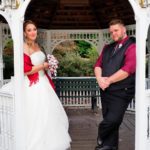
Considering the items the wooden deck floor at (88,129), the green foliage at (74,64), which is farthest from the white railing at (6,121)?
the green foliage at (74,64)

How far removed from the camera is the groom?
15.0ft

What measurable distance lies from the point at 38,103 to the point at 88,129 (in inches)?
80.6

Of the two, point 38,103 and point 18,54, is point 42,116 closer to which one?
point 38,103

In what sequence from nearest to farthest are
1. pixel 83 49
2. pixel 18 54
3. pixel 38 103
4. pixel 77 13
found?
pixel 18 54 < pixel 38 103 < pixel 77 13 < pixel 83 49

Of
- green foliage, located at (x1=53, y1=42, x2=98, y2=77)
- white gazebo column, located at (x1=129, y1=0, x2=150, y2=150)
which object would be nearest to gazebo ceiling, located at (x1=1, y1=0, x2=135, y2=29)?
white gazebo column, located at (x1=129, y1=0, x2=150, y2=150)

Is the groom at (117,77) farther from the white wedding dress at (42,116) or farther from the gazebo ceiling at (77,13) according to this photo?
the gazebo ceiling at (77,13)

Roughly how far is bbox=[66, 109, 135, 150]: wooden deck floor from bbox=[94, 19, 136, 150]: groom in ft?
2.79

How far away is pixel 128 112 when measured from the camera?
828 cm

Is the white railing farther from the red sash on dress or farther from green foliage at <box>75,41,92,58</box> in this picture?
green foliage at <box>75,41,92,58</box>

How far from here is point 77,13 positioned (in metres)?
8.45

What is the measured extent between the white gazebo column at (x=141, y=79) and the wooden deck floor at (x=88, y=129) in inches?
35.4

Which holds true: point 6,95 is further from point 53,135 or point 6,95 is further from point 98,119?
point 98,119

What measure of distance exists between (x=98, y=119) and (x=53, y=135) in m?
2.71

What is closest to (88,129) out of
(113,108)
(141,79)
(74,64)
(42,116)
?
(42,116)
